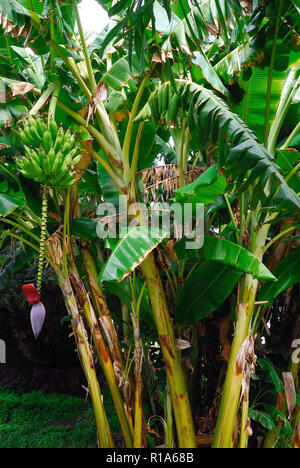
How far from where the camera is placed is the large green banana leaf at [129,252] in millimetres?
1859

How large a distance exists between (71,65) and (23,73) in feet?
2.12

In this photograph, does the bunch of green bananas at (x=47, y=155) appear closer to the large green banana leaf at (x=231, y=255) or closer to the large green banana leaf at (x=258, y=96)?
the large green banana leaf at (x=231, y=255)

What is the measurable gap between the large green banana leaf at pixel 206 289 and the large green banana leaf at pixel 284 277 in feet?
0.70

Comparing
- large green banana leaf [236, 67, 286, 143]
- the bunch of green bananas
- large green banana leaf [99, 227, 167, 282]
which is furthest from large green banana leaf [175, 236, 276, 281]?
large green banana leaf [236, 67, 286, 143]

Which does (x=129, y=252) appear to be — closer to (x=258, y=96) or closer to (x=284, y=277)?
(x=284, y=277)

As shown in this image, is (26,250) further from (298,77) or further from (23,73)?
A: (298,77)

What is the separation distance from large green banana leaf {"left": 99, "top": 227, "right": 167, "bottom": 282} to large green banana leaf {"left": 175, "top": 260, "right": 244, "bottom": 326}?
48 cm

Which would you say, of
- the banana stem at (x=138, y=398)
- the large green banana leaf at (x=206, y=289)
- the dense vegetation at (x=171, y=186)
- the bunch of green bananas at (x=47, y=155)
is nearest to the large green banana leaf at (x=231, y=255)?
the dense vegetation at (x=171, y=186)

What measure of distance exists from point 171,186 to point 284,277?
98cm

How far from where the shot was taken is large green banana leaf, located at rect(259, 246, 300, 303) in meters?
2.38

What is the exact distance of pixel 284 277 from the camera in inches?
94.7

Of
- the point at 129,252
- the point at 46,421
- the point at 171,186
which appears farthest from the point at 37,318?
the point at 46,421

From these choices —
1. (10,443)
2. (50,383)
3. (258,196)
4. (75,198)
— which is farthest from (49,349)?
(258,196)

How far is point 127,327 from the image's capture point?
123 inches
